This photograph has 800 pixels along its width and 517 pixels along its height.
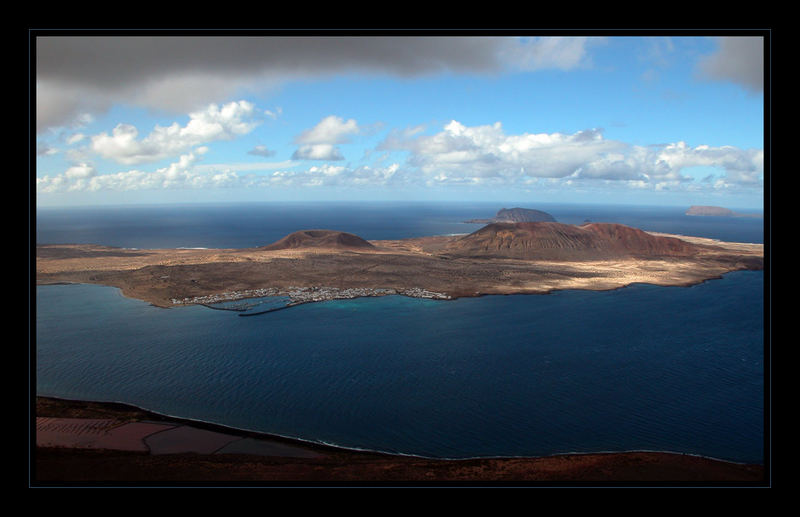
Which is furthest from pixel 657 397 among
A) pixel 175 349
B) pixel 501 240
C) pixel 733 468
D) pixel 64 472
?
pixel 501 240

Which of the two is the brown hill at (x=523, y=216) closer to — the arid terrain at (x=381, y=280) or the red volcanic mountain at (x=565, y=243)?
the arid terrain at (x=381, y=280)

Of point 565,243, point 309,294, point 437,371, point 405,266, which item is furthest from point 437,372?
point 565,243

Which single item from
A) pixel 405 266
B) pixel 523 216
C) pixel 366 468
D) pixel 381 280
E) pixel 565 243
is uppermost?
pixel 523 216

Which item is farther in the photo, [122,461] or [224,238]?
[224,238]

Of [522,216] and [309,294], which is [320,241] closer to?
[309,294]

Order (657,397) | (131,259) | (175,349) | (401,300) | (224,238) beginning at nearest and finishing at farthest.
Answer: (657,397) → (175,349) → (401,300) → (131,259) → (224,238)

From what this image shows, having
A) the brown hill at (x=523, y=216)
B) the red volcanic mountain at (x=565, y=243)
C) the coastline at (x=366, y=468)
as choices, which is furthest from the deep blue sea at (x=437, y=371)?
the brown hill at (x=523, y=216)
